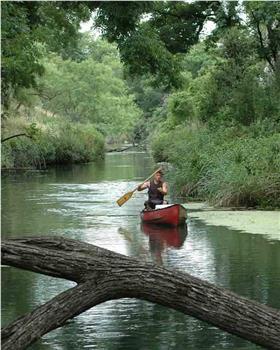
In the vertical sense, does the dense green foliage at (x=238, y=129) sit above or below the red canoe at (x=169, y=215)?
above

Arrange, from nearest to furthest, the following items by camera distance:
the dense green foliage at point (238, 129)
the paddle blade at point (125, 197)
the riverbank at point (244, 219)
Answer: the riverbank at point (244, 219) → the dense green foliage at point (238, 129) → the paddle blade at point (125, 197)

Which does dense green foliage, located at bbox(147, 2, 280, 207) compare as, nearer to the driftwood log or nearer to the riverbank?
the riverbank

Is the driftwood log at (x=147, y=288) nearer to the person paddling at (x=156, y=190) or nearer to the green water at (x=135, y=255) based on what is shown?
the green water at (x=135, y=255)

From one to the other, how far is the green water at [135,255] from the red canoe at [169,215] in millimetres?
314

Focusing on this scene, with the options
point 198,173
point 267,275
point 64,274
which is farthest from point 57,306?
point 198,173

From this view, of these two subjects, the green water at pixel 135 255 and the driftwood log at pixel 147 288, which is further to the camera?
the green water at pixel 135 255

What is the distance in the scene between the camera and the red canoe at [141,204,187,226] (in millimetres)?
16375

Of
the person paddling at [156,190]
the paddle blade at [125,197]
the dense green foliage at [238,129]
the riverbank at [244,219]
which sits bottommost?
the riverbank at [244,219]

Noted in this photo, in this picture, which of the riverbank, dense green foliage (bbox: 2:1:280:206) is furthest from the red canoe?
dense green foliage (bbox: 2:1:280:206)

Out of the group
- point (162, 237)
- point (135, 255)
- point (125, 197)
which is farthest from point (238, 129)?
point (135, 255)

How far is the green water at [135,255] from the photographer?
796cm

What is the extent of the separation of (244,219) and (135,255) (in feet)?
14.6

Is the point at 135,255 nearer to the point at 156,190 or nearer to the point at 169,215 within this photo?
the point at 169,215

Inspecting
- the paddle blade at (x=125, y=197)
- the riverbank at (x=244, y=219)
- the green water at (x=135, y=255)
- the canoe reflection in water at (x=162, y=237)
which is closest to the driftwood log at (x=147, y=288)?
the green water at (x=135, y=255)
